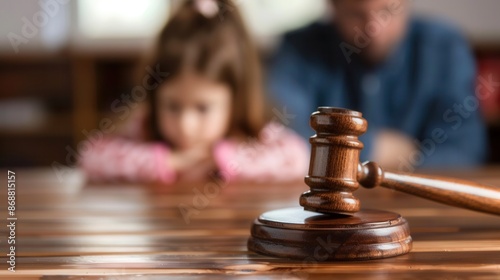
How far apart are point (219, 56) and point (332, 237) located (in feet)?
4.33

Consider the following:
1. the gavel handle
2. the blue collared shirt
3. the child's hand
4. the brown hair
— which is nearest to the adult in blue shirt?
the blue collared shirt

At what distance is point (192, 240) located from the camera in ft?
2.19

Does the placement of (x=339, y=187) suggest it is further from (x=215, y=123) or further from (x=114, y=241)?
(x=215, y=123)

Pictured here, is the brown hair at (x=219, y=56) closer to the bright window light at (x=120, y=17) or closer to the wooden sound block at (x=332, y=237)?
the wooden sound block at (x=332, y=237)

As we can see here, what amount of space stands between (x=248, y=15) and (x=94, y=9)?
0.90m

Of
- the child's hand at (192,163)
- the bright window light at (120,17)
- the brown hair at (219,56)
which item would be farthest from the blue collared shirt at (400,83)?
the bright window light at (120,17)

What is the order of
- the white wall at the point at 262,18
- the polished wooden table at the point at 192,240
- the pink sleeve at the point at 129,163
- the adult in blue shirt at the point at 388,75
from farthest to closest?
the white wall at the point at 262,18
the adult in blue shirt at the point at 388,75
the pink sleeve at the point at 129,163
the polished wooden table at the point at 192,240

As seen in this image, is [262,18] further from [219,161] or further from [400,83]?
[219,161]

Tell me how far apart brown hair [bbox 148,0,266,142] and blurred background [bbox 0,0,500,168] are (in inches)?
71.1

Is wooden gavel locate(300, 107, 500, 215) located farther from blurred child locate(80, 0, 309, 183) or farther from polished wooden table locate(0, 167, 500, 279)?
blurred child locate(80, 0, 309, 183)

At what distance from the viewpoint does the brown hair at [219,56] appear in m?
1.80

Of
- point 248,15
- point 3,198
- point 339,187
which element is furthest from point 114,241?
point 248,15

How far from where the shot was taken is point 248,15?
Answer: 12.4ft

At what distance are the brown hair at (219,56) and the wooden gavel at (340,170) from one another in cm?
122
